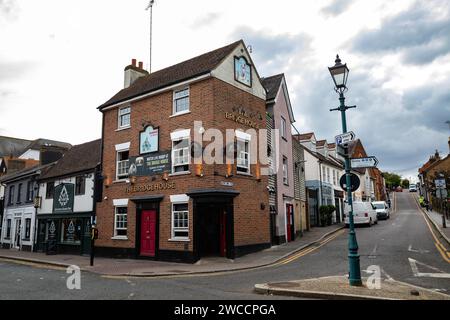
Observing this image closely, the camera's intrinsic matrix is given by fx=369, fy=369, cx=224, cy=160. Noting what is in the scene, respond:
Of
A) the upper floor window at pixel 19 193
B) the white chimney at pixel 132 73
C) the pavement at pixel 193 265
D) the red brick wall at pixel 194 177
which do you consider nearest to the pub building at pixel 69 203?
the red brick wall at pixel 194 177

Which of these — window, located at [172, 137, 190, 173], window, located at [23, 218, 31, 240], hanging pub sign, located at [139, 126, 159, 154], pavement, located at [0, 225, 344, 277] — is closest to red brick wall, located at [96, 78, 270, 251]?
hanging pub sign, located at [139, 126, 159, 154]

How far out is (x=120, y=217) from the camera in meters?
20.5

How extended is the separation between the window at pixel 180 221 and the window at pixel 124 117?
6.53 m

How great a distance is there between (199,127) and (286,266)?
742cm

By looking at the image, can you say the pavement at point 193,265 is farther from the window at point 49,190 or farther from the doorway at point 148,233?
the window at point 49,190

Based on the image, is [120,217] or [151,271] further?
[120,217]

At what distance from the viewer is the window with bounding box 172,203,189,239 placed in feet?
56.3

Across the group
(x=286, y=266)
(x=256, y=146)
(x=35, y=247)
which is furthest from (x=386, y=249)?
(x=35, y=247)

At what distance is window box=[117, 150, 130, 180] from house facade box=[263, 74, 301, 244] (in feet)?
28.4

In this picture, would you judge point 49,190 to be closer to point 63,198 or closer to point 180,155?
point 63,198

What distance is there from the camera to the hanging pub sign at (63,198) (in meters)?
24.8

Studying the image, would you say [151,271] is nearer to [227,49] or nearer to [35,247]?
[227,49]

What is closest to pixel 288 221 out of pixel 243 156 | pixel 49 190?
pixel 243 156

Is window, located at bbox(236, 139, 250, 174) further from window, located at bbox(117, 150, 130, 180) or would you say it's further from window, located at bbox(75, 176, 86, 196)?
window, located at bbox(75, 176, 86, 196)
